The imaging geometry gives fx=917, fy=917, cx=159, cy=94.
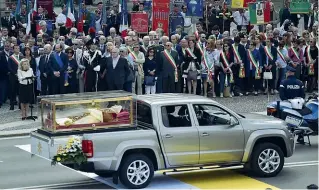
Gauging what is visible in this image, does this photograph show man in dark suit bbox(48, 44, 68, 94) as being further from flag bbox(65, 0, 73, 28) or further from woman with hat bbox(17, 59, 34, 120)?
flag bbox(65, 0, 73, 28)

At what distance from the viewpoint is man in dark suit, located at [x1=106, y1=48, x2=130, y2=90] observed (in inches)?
977

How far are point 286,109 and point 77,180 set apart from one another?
541cm

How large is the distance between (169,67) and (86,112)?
9.91 m

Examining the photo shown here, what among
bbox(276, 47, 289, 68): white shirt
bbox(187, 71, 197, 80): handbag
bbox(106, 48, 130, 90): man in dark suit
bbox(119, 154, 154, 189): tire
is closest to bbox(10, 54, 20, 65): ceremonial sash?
bbox(106, 48, 130, 90): man in dark suit

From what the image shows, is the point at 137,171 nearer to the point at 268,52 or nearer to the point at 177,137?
the point at 177,137

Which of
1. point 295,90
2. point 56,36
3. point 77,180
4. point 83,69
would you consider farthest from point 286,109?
point 56,36

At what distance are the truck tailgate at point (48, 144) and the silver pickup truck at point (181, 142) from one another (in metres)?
0.02

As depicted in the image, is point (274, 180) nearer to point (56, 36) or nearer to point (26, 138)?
point (26, 138)

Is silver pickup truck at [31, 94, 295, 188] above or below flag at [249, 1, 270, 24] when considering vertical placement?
below

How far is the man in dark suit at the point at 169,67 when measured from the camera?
26141 mm

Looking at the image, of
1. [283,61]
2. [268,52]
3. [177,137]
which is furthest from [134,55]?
[177,137]

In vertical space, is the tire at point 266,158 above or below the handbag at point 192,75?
below

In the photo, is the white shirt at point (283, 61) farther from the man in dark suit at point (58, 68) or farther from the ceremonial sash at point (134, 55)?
the man in dark suit at point (58, 68)

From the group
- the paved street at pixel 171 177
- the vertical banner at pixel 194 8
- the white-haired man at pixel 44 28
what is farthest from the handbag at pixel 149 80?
the paved street at pixel 171 177
